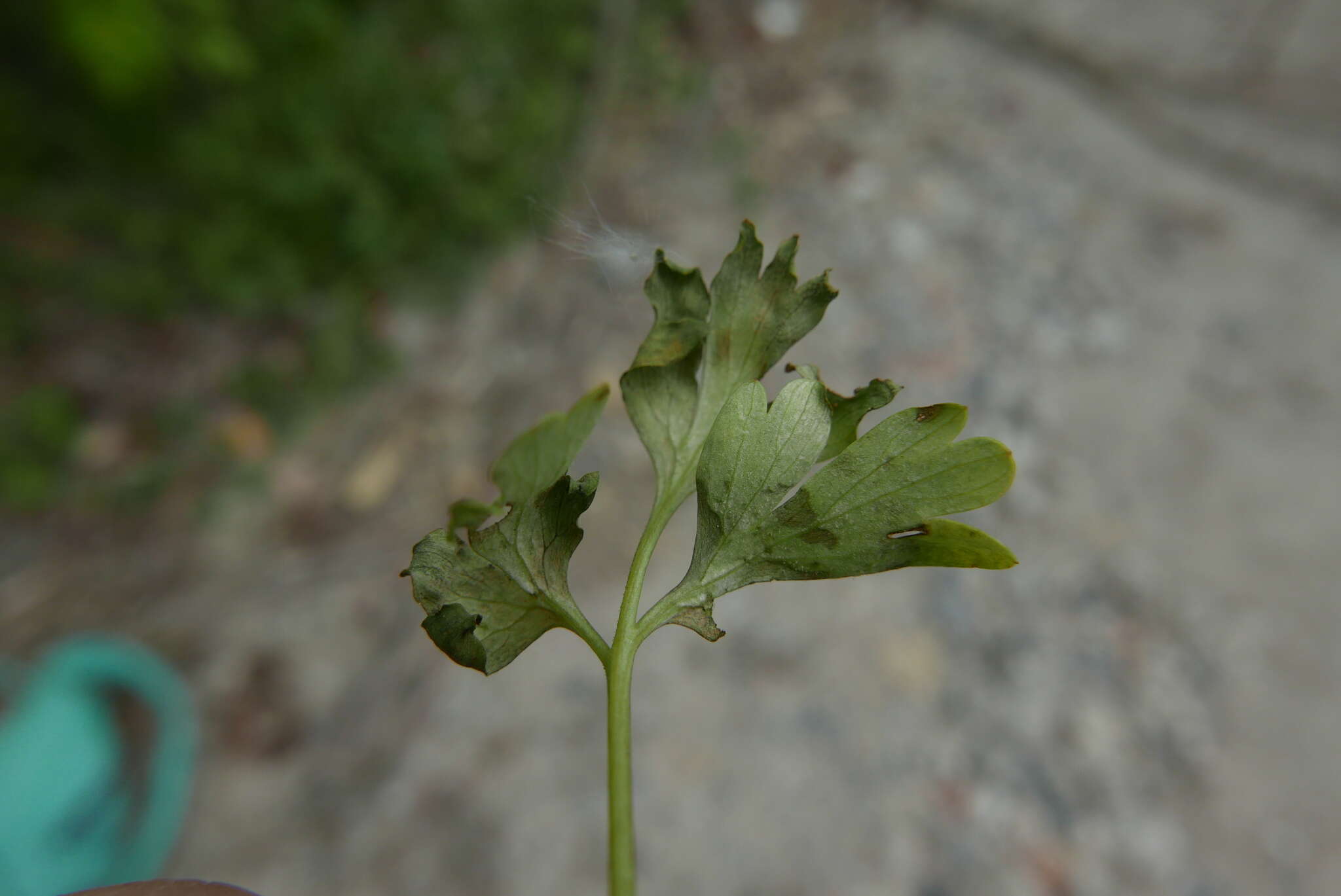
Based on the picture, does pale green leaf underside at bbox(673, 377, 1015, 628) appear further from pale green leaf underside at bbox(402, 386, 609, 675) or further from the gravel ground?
the gravel ground

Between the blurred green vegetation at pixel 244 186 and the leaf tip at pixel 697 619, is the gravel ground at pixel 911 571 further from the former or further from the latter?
the leaf tip at pixel 697 619

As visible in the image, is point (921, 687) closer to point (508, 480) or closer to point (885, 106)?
point (885, 106)

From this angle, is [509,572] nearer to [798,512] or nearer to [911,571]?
[798,512]

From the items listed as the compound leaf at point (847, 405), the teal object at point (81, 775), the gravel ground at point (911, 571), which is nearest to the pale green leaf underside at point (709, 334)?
the compound leaf at point (847, 405)

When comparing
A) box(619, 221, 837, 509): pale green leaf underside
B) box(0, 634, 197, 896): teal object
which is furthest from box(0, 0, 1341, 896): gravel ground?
box(619, 221, 837, 509): pale green leaf underside

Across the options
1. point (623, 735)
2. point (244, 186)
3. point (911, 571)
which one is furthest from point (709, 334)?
point (244, 186)

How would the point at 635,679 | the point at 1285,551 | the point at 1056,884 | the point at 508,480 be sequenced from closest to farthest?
1. the point at 508,480
2. the point at 1056,884
3. the point at 635,679
4. the point at 1285,551

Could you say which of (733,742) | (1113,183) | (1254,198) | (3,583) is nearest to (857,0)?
(1113,183)
